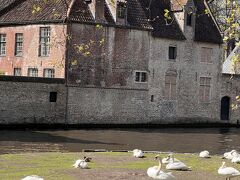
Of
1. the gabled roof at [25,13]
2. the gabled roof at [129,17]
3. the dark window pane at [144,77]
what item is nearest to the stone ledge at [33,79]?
the gabled roof at [129,17]

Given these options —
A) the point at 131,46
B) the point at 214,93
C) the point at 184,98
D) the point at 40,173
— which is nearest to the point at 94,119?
the point at 131,46

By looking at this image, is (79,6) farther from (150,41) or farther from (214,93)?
(214,93)

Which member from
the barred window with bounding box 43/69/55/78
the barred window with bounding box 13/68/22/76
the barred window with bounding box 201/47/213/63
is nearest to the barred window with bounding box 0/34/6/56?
the barred window with bounding box 13/68/22/76

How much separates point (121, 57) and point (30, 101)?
7.26 m

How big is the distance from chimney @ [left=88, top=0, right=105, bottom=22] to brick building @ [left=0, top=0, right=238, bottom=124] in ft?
0.20

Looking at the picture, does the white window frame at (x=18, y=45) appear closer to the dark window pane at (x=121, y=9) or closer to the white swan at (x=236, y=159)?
the dark window pane at (x=121, y=9)

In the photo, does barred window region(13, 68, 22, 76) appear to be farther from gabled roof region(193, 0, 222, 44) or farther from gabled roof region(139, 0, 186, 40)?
gabled roof region(193, 0, 222, 44)

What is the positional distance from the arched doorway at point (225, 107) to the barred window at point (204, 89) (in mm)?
2122

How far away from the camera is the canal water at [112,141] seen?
82.5 ft

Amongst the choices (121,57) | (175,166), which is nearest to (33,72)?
(121,57)

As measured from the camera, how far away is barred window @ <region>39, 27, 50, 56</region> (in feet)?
124

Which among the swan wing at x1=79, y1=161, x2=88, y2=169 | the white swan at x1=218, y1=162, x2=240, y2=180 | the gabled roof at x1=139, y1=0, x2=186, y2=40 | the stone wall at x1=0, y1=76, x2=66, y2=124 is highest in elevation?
the gabled roof at x1=139, y1=0, x2=186, y2=40

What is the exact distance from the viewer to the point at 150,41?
133 feet

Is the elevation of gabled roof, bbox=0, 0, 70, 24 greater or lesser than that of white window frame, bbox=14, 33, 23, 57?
greater
